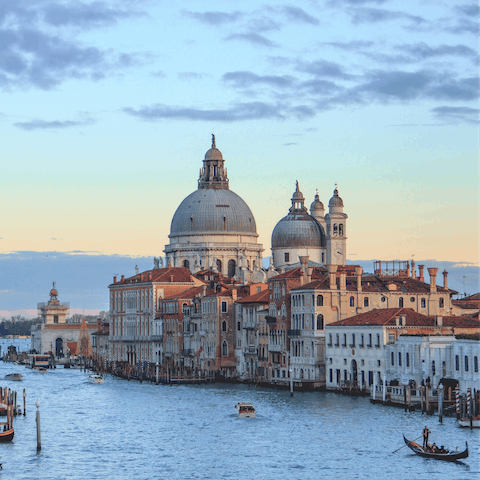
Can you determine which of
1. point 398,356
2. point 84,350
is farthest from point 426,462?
point 84,350

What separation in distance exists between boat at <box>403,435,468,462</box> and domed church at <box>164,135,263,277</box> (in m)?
80.5

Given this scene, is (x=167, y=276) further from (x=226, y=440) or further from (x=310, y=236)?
(x=226, y=440)

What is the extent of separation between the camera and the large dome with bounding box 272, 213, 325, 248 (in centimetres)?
12212

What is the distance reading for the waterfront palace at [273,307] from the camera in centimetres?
7000

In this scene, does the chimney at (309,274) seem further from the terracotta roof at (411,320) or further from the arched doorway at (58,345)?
the arched doorway at (58,345)

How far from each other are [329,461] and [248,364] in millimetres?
40401

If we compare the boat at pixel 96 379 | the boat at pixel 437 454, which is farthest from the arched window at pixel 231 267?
the boat at pixel 437 454

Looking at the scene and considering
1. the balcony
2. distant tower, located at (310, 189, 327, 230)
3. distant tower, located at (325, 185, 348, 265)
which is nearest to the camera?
the balcony

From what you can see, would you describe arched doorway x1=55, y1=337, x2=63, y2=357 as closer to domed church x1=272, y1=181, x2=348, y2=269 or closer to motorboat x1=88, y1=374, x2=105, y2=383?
domed church x1=272, y1=181, x2=348, y2=269

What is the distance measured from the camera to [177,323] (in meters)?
99.4

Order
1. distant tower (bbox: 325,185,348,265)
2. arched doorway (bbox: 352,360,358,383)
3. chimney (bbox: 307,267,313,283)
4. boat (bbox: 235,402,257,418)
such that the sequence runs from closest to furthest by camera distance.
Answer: boat (bbox: 235,402,257,418) < arched doorway (bbox: 352,360,358,383) < chimney (bbox: 307,267,313,283) < distant tower (bbox: 325,185,348,265)

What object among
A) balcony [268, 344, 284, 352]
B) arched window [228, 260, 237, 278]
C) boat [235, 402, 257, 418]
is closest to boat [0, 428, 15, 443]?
boat [235, 402, 257, 418]

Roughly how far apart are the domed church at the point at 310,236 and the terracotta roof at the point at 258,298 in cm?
2885

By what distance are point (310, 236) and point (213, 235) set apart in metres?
12.2
